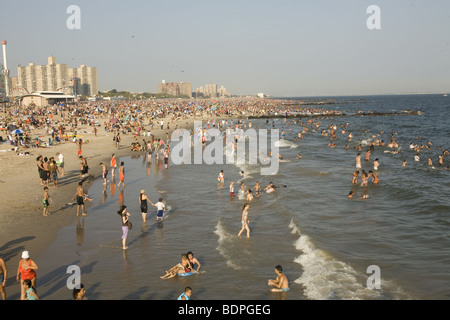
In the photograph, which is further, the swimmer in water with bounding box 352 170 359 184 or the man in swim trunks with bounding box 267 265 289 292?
the swimmer in water with bounding box 352 170 359 184

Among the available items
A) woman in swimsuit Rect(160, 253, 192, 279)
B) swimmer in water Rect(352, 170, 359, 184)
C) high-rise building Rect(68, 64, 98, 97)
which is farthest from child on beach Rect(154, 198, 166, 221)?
high-rise building Rect(68, 64, 98, 97)

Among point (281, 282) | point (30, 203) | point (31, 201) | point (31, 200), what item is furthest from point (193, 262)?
point (31, 200)

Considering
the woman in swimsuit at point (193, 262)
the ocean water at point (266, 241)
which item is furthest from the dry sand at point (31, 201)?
the woman in swimsuit at point (193, 262)

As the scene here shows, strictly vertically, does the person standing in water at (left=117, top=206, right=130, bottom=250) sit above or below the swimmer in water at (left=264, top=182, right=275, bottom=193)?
above

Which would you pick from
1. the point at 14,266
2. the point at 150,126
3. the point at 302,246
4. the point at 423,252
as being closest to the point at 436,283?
the point at 423,252

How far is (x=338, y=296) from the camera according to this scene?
861 centimetres

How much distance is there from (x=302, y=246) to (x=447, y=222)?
274 inches

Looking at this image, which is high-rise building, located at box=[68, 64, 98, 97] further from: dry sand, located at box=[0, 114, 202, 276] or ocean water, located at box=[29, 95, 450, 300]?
ocean water, located at box=[29, 95, 450, 300]

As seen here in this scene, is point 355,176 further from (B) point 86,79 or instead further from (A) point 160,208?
(B) point 86,79

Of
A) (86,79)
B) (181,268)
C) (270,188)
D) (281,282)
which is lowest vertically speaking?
(281,282)

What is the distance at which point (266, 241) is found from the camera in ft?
40.3

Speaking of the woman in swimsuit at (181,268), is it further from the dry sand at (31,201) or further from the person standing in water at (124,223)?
the dry sand at (31,201)

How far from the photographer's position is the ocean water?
9031 mm
